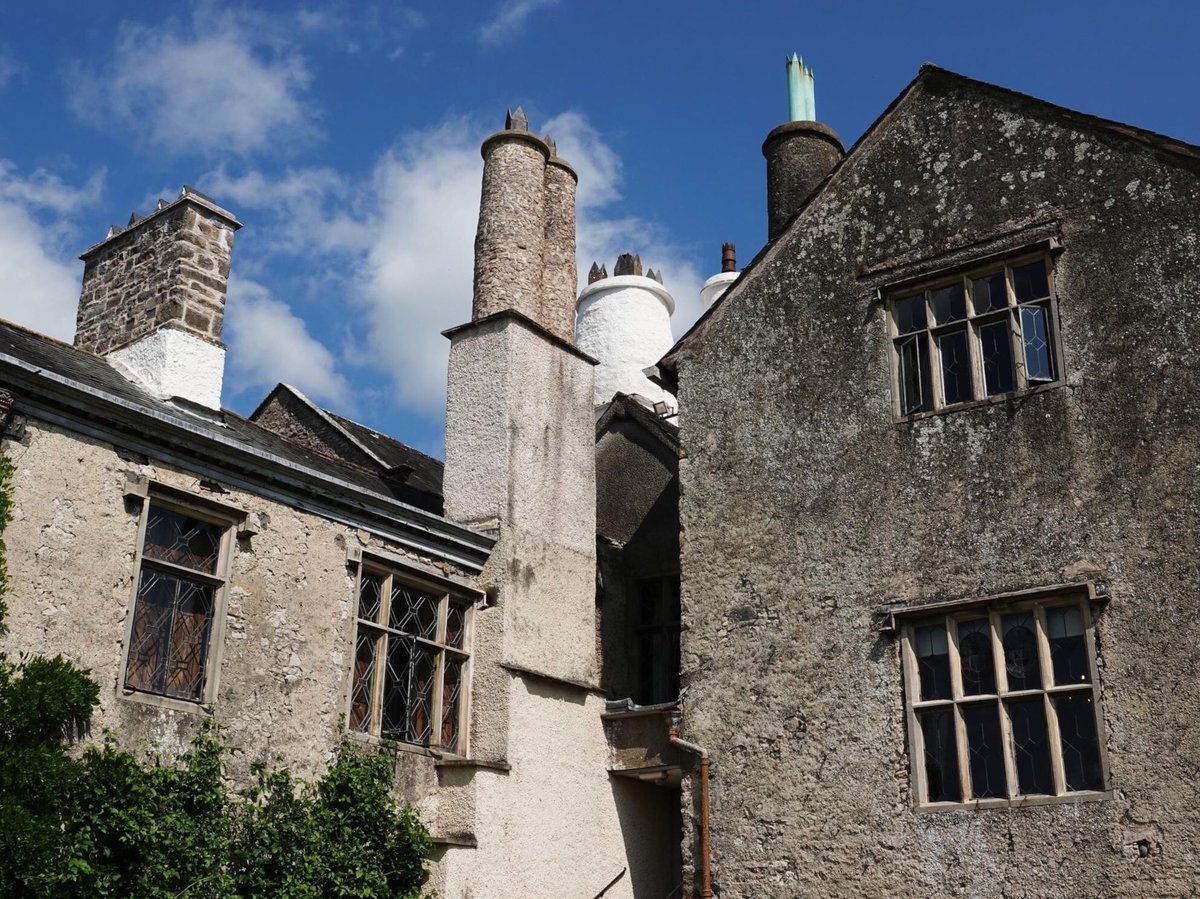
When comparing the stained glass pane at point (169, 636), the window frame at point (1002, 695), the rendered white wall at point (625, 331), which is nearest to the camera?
the stained glass pane at point (169, 636)

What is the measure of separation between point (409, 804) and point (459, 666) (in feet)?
4.61

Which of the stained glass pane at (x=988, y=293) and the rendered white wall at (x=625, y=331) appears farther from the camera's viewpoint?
the rendered white wall at (x=625, y=331)

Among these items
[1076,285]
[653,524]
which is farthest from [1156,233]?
[653,524]

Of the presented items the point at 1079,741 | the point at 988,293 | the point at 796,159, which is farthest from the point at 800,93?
the point at 1079,741

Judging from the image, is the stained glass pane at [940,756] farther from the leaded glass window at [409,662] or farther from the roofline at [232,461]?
the roofline at [232,461]

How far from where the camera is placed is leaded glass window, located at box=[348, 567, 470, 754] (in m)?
11.5

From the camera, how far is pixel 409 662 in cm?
1187

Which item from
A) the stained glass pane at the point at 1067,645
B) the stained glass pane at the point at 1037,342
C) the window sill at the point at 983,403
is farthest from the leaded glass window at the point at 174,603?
the stained glass pane at the point at 1037,342

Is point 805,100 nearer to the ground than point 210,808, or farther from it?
farther from it

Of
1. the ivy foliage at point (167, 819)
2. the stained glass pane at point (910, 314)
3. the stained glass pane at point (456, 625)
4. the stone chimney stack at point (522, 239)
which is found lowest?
the ivy foliage at point (167, 819)

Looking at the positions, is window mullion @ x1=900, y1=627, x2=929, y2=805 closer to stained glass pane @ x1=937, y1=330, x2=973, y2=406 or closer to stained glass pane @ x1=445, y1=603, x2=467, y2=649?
stained glass pane @ x1=937, y1=330, x2=973, y2=406

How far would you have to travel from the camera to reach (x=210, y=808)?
9633 millimetres

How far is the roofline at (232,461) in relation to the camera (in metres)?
9.54

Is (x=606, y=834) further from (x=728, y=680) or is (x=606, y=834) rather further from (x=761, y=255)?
(x=761, y=255)
